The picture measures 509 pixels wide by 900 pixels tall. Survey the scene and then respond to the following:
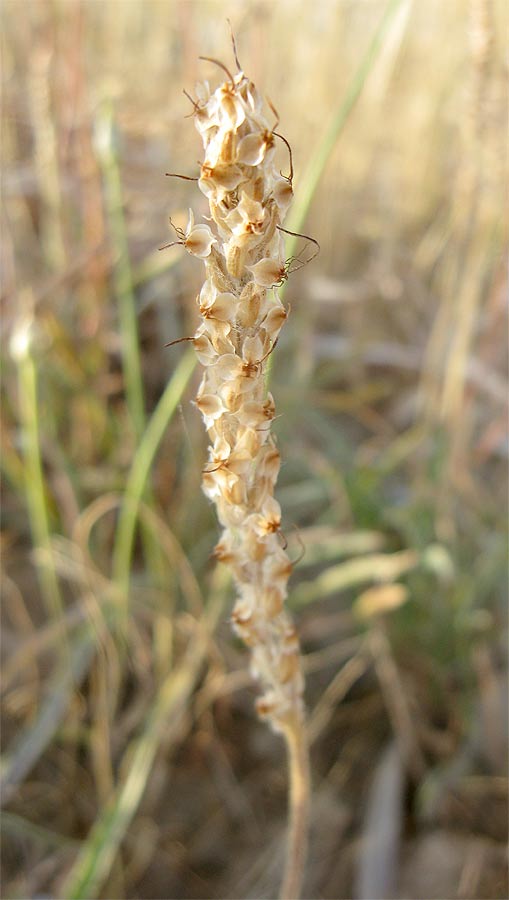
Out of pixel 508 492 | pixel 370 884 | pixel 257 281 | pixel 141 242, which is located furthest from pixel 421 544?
pixel 141 242

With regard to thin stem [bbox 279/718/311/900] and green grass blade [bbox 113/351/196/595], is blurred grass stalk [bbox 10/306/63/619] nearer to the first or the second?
green grass blade [bbox 113/351/196/595]

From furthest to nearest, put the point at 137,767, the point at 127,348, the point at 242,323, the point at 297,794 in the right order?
the point at 127,348 < the point at 137,767 < the point at 297,794 < the point at 242,323

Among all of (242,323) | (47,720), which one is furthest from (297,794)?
(47,720)

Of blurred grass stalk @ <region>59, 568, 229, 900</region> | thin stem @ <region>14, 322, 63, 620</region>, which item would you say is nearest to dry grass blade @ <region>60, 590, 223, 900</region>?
blurred grass stalk @ <region>59, 568, 229, 900</region>

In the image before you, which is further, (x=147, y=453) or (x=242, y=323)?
(x=147, y=453)

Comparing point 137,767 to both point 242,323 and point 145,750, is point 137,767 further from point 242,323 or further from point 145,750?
point 242,323

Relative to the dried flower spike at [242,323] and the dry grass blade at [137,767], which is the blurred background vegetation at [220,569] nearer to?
the dry grass blade at [137,767]

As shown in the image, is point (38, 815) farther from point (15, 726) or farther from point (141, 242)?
point (141, 242)

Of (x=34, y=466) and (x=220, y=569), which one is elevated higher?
(x=34, y=466)
